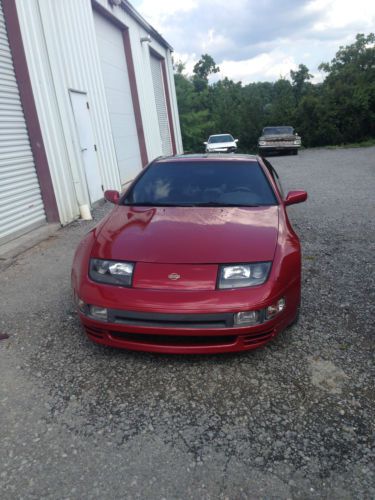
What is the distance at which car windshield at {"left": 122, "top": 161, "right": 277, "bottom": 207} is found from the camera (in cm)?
379

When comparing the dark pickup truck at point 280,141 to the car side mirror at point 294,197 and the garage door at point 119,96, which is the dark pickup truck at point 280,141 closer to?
the garage door at point 119,96

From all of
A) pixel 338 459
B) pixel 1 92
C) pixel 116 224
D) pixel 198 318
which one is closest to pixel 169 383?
pixel 198 318

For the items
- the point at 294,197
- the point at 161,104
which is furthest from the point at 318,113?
the point at 294,197

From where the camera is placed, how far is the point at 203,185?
396 cm

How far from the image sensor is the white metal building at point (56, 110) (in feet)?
21.0

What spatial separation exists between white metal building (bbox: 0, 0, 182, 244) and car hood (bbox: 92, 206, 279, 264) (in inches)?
140

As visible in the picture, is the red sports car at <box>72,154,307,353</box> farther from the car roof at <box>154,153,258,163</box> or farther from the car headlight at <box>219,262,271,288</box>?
the car roof at <box>154,153,258,163</box>

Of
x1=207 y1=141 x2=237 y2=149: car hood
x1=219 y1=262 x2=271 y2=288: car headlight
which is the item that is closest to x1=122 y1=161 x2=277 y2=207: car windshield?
x1=219 y1=262 x2=271 y2=288: car headlight

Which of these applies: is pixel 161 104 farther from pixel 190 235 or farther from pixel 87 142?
pixel 190 235

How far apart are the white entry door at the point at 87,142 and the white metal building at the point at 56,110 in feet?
0.07

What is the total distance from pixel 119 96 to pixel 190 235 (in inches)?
406

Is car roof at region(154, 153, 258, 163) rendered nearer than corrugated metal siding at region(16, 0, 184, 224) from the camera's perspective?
Yes

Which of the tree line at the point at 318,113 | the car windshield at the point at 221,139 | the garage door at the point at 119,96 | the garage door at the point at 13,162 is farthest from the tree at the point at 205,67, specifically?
the garage door at the point at 13,162

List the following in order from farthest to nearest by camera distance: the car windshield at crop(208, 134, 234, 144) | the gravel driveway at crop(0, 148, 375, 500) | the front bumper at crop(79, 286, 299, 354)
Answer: the car windshield at crop(208, 134, 234, 144) < the front bumper at crop(79, 286, 299, 354) < the gravel driveway at crop(0, 148, 375, 500)
